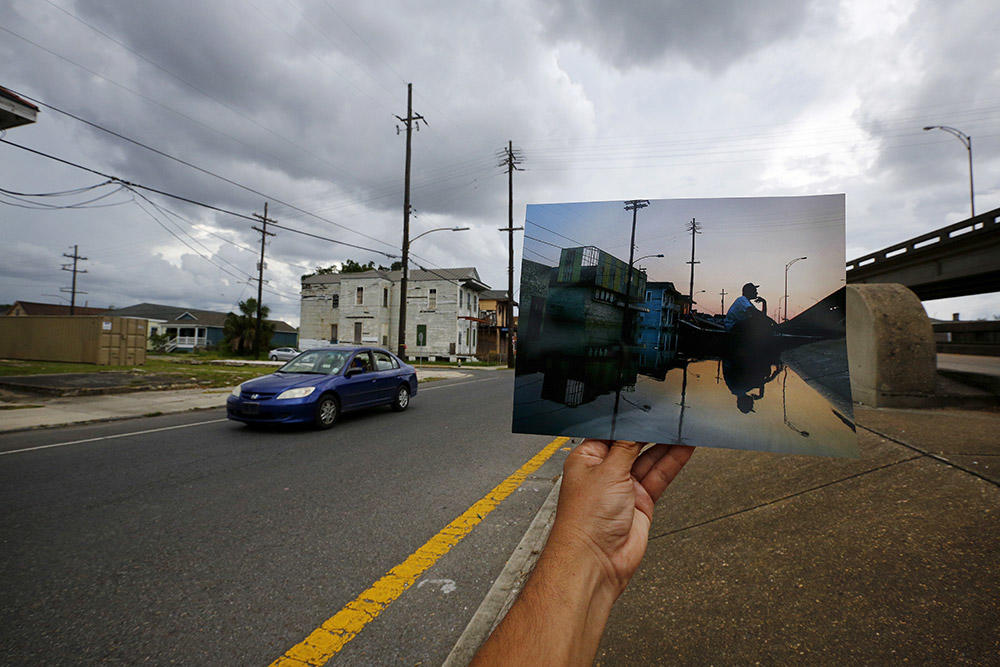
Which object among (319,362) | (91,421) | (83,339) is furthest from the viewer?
(83,339)

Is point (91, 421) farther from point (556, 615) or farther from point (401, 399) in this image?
point (556, 615)

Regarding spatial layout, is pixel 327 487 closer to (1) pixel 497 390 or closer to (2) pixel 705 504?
(2) pixel 705 504

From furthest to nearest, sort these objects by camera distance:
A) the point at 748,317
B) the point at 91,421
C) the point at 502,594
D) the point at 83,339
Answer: the point at 83,339, the point at 91,421, the point at 502,594, the point at 748,317

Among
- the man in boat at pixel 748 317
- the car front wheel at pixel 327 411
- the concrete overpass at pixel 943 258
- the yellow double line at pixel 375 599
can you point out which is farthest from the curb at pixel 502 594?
the concrete overpass at pixel 943 258

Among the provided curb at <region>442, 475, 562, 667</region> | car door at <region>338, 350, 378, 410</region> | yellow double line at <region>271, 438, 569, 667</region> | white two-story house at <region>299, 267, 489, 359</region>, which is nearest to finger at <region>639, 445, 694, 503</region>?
curb at <region>442, 475, 562, 667</region>

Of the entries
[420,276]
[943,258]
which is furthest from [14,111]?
[420,276]

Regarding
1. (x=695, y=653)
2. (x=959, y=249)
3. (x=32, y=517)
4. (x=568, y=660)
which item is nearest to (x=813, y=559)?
(x=695, y=653)

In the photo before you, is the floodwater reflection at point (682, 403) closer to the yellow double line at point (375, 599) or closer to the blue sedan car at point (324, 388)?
the yellow double line at point (375, 599)
